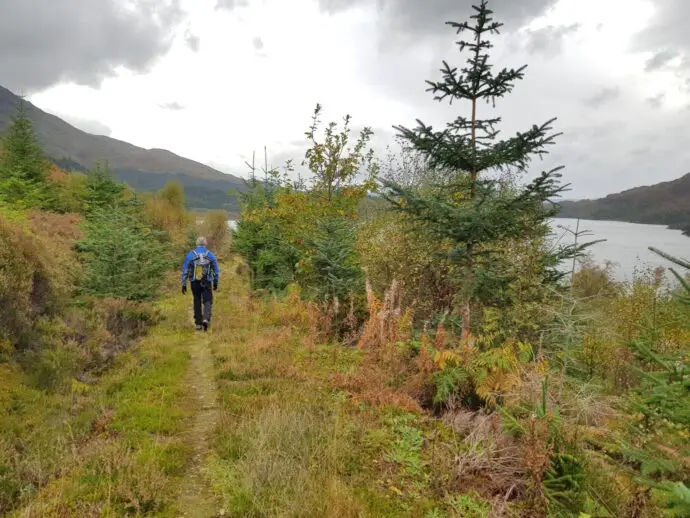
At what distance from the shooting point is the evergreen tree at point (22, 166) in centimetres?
Answer: 2478

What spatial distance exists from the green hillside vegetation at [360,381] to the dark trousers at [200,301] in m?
0.50

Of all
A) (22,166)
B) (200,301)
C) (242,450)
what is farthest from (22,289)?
(22,166)

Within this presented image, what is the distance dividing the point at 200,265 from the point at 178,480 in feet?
23.4

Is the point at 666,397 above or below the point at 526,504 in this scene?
above

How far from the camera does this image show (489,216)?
6.78 meters

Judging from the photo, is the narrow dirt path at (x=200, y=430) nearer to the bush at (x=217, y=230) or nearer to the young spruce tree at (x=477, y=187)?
the young spruce tree at (x=477, y=187)

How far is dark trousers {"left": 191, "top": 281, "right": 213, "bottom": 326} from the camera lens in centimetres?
1100

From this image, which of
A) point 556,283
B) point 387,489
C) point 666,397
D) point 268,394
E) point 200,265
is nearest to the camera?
point 666,397

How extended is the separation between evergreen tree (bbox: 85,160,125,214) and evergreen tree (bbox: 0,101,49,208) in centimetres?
265

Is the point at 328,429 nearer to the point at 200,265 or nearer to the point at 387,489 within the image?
the point at 387,489

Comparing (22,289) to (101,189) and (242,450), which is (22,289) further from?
(101,189)

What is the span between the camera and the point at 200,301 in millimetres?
11328

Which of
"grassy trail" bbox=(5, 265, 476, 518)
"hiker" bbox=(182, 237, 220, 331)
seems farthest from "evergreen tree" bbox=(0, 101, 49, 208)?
"grassy trail" bbox=(5, 265, 476, 518)

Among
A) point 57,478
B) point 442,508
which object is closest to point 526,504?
point 442,508
